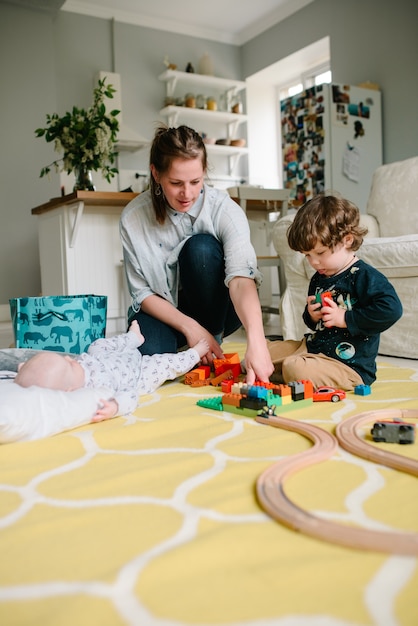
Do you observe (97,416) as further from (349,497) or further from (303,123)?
(303,123)

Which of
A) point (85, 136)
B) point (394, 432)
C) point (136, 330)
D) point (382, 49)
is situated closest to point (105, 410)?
point (136, 330)

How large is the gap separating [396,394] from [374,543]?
83 cm

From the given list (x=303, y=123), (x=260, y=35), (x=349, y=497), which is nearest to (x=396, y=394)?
(x=349, y=497)

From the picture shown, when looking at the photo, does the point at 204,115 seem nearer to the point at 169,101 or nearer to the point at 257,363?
the point at 169,101

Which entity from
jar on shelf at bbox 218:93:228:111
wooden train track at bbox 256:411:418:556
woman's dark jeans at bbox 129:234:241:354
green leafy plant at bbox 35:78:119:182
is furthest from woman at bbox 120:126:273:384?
jar on shelf at bbox 218:93:228:111

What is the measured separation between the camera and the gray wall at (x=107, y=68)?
13.4ft

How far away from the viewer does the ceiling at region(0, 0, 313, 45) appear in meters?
4.89

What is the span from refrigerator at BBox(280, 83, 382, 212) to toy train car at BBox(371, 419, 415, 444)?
3.31m

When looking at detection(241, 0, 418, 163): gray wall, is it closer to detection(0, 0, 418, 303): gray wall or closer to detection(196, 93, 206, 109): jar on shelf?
detection(0, 0, 418, 303): gray wall

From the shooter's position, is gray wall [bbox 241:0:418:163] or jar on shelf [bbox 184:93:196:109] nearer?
gray wall [bbox 241:0:418:163]

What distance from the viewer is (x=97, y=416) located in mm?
1199

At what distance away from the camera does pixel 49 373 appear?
3.96ft

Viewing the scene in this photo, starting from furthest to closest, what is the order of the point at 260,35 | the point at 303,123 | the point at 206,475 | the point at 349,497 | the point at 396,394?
the point at 260,35 < the point at 303,123 < the point at 396,394 < the point at 206,475 < the point at 349,497

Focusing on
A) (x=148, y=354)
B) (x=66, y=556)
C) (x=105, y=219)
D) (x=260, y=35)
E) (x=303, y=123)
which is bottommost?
(x=66, y=556)
